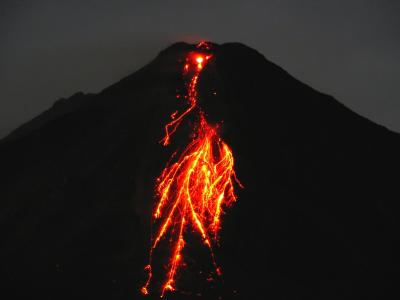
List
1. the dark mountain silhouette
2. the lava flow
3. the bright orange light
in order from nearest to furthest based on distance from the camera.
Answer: the dark mountain silhouette → the lava flow → the bright orange light

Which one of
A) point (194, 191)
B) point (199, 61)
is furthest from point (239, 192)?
point (199, 61)

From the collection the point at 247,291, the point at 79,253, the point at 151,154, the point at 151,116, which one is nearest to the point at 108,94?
the point at 151,116

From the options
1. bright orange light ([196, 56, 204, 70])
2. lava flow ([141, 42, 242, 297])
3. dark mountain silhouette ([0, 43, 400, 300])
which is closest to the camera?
dark mountain silhouette ([0, 43, 400, 300])

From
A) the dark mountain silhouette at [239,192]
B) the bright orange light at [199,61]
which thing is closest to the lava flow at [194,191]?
the dark mountain silhouette at [239,192]

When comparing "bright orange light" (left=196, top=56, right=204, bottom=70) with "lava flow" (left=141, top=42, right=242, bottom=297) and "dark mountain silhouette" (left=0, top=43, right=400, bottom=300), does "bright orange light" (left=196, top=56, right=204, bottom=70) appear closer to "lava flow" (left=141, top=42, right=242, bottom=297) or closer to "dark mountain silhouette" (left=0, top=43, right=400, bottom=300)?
"dark mountain silhouette" (left=0, top=43, right=400, bottom=300)

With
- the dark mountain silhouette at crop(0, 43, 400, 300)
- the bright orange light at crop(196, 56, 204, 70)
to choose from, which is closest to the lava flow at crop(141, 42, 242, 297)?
the dark mountain silhouette at crop(0, 43, 400, 300)

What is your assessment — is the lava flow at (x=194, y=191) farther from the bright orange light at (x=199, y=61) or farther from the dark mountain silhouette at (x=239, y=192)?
the bright orange light at (x=199, y=61)
